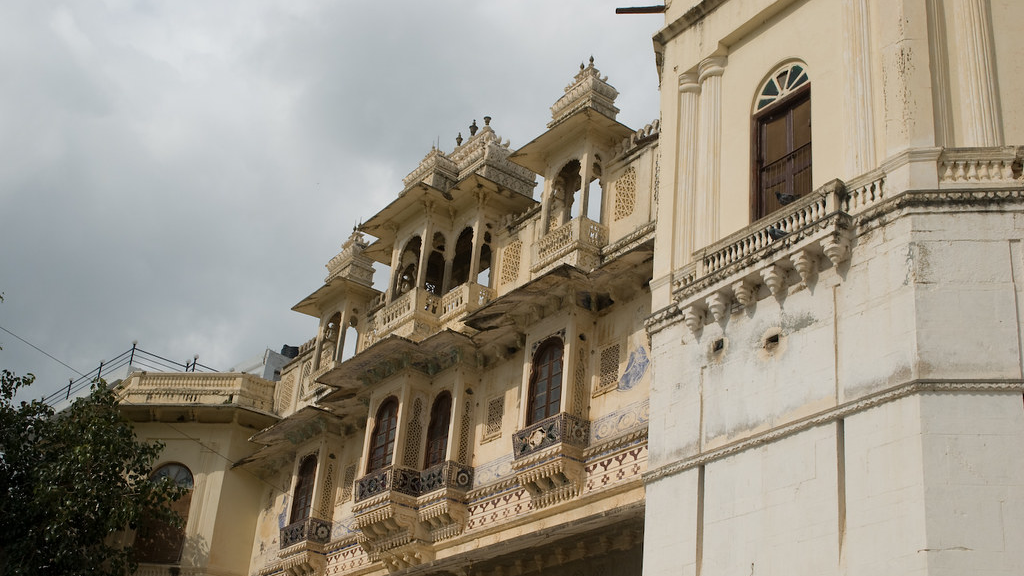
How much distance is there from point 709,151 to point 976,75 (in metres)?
3.33

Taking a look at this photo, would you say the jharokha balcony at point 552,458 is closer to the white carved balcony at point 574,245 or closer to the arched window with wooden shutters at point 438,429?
the white carved balcony at point 574,245

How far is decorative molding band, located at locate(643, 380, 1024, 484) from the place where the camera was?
1034 cm

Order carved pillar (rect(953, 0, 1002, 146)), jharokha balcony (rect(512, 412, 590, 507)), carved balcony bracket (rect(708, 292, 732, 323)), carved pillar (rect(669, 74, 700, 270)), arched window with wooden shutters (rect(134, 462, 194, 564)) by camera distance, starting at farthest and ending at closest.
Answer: arched window with wooden shutters (rect(134, 462, 194, 564))
jharokha balcony (rect(512, 412, 590, 507))
carved pillar (rect(669, 74, 700, 270))
carved balcony bracket (rect(708, 292, 732, 323))
carved pillar (rect(953, 0, 1002, 146))

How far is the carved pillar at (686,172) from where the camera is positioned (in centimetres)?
1412

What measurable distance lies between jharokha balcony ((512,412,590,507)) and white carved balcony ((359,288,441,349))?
4.04 m

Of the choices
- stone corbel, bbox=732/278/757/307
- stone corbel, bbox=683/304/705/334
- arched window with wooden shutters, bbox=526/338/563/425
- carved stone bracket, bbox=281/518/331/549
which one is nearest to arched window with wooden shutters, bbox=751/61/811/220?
stone corbel, bbox=732/278/757/307

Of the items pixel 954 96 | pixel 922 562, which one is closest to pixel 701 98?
pixel 954 96

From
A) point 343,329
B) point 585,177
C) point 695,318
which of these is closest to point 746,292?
point 695,318

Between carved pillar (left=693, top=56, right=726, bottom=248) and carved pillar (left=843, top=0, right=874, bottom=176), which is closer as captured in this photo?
carved pillar (left=843, top=0, right=874, bottom=176)

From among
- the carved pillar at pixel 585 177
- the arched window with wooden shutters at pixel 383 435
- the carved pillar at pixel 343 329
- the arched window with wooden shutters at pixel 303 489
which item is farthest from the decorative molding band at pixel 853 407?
the carved pillar at pixel 343 329

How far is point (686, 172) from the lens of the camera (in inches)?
573

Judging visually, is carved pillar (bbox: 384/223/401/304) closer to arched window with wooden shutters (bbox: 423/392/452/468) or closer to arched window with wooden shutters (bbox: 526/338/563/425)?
arched window with wooden shutters (bbox: 423/392/452/468)

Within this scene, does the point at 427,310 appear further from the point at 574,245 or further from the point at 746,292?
the point at 746,292

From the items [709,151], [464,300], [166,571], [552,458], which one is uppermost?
[464,300]
